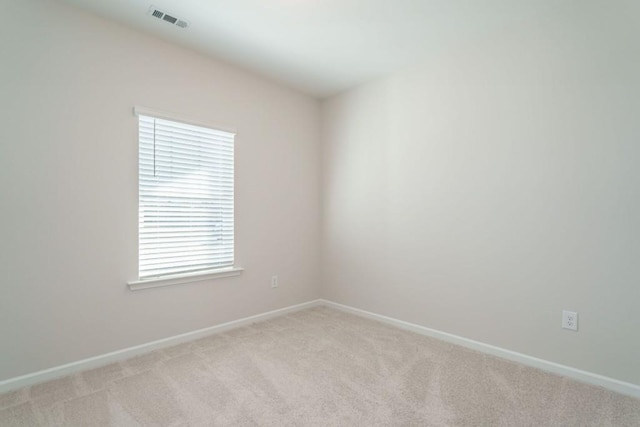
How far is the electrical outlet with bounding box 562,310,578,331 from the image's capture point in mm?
2191

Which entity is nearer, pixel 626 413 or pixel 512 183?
pixel 626 413

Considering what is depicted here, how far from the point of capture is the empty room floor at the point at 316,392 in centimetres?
176

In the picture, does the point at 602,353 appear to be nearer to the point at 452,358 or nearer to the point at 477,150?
the point at 452,358

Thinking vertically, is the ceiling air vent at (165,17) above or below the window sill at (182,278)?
above

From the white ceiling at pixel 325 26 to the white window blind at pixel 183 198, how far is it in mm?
754

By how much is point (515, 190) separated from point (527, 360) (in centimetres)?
129

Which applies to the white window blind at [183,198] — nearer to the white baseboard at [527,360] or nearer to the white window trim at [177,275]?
the white window trim at [177,275]

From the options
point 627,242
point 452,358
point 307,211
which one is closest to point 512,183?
point 627,242

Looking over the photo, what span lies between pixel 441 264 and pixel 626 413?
145cm

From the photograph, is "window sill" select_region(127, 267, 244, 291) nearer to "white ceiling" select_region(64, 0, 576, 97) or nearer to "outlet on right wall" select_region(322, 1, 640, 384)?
"outlet on right wall" select_region(322, 1, 640, 384)

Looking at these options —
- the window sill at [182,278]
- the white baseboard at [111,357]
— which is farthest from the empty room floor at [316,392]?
the window sill at [182,278]

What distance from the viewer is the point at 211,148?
303 cm

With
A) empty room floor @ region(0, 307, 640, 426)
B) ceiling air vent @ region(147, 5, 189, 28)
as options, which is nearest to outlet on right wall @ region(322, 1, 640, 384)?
empty room floor @ region(0, 307, 640, 426)

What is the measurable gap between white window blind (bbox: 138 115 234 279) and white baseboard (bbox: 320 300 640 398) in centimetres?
192
